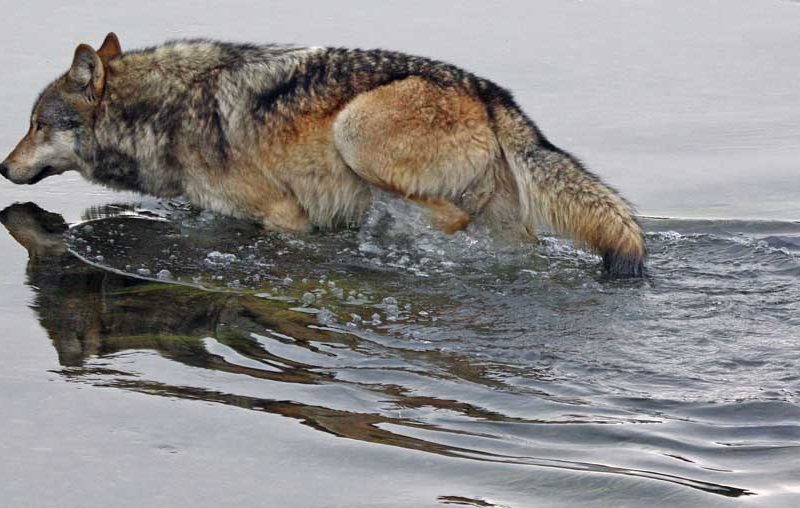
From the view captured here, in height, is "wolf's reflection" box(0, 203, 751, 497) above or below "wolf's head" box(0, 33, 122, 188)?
below

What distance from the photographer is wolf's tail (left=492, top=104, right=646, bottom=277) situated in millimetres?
6734

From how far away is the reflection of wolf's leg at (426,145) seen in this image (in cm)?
723

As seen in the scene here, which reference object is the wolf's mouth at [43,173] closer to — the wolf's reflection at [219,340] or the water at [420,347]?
the water at [420,347]

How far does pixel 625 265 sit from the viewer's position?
671 centimetres

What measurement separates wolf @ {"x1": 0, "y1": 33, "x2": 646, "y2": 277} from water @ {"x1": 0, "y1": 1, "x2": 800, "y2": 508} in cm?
22

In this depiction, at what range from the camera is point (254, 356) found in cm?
560

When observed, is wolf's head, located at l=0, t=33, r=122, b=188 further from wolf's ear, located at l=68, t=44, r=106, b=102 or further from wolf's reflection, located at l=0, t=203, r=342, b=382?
wolf's reflection, located at l=0, t=203, r=342, b=382

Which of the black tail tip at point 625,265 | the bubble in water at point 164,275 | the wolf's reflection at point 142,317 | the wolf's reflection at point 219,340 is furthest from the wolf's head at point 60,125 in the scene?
the black tail tip at point 625,265

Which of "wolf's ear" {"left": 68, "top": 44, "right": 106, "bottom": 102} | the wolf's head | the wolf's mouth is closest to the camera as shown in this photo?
"wolf's ear" {"left": 68, "top": 44, "right": 106, "bottom": 102}

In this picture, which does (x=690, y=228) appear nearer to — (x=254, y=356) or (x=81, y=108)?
(x=254, y=356)

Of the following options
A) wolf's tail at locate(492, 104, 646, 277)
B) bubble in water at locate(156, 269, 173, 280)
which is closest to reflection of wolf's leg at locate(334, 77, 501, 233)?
wolf's tail at locate(492, 104, 646, 277)

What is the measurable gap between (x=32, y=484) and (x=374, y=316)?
7.48 ft

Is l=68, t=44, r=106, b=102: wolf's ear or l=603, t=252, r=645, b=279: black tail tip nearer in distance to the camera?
l=603, t=252, r=645, b=279: black tail tip

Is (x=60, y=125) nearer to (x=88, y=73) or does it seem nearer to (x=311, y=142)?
(x=88, y=73)
